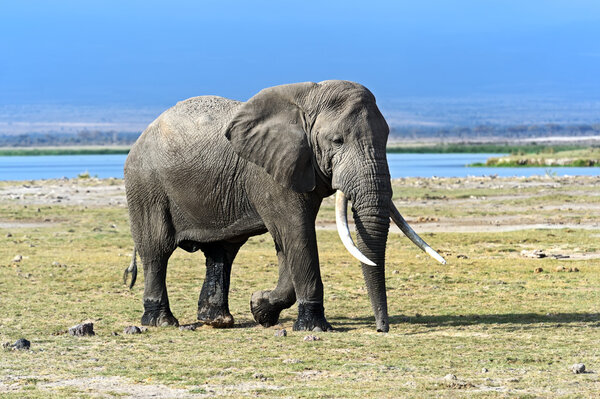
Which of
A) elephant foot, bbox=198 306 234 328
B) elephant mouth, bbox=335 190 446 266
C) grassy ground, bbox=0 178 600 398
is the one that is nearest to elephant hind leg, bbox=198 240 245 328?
elephant foot, bbox=198 306 234 328

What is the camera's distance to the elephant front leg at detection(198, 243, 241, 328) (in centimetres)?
1187

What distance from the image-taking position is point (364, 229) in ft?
33.7

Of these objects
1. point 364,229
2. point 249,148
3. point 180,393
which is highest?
point 249,148

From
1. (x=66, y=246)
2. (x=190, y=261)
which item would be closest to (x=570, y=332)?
(x=190, y=261)

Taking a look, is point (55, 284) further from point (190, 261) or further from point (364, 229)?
point (364, 229)

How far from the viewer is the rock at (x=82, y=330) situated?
1064 cm

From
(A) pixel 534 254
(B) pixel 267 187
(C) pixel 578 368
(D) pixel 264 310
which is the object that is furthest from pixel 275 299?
(A) pixel 534 254

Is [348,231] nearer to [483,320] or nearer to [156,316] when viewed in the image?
[483,320]

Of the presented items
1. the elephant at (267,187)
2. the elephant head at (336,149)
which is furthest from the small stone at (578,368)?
the elephant head at (336,149)

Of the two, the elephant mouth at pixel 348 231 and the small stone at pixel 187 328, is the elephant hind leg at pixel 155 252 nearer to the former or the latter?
the small stone at pixel 187 328

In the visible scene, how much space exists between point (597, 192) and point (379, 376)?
26270mm

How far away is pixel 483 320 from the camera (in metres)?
11.5

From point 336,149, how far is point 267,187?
905mm

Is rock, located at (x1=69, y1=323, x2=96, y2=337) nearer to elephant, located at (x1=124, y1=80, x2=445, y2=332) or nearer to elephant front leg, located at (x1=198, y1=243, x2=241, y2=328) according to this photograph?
elephant, located at (x1=124, y1=80, x2=445, y2=332)
